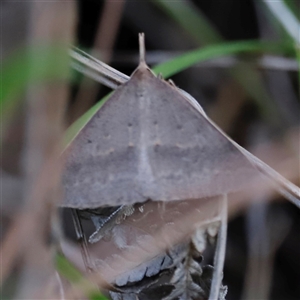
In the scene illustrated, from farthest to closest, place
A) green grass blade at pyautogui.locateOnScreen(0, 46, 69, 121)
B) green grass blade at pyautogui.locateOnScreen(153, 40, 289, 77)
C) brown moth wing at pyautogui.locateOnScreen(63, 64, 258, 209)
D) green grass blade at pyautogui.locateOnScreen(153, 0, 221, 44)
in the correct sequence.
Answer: green grass blade at pyautogui.locateOnScreen(153, 0, 221, 44) → green grass blade at pyautogui.locateOnScreen(153, 40, 289, 77) → green grass blade at pyautogui.locateOnScreen(0, 46, 69, 121) → brown moth wing at pyautogui.locateOnScreen(63, 64, 258, 209)

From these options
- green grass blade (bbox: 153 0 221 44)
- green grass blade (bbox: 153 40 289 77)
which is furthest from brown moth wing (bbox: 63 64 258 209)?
green grass blade (bbox: 153 0 221 44)

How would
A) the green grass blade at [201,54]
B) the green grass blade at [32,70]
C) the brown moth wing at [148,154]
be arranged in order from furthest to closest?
1. the green grass blade at [201,54]
2. the green grass blade at [32,70]
3. the brown moth wing at [148,154]

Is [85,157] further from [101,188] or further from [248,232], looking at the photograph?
[248,232]

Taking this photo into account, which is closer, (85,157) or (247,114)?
(85,157)

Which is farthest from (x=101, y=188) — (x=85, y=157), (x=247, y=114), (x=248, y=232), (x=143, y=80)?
(x=247, y=114)

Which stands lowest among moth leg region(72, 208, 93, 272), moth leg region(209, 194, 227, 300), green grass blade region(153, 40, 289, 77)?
moth leg region(209, 194, 227, 300)

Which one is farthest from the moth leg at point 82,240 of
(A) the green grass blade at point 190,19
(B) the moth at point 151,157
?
(A) the green grass blade at point 190,19

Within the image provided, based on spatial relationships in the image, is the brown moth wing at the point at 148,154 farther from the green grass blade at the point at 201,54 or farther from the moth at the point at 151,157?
the green grass blade at the point at 201,54

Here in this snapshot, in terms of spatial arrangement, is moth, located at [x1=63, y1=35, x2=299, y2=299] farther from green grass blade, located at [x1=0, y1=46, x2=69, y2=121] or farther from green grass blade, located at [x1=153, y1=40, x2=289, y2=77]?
green grass blade, located at [x1=153, y1=40, x2=289, y2=77]

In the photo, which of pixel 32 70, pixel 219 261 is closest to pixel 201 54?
pixel 32 70
